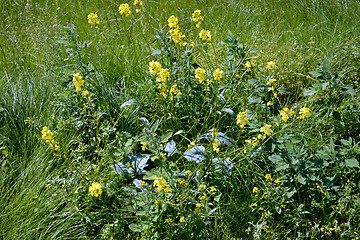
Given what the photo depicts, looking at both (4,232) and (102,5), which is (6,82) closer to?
(4,232)

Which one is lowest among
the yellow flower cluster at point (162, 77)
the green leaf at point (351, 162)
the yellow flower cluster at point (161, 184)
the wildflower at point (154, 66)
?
the green leaf at point (351, 162)

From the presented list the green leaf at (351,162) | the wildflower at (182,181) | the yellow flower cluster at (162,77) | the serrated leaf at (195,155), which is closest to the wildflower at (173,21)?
the yellow flower cluster at (162,77)

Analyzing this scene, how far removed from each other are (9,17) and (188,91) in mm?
2924

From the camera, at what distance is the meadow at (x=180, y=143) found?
67.4 inches

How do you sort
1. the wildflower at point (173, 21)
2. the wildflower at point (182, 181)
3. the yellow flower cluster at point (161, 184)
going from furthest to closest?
the wildflower at point (173, 21) → the wildflower at point (182, 181) → the yellow flower cluster at point (161, 184)

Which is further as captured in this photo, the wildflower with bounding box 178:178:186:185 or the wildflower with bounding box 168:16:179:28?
the wildflower with bounding box 168:16:179:28

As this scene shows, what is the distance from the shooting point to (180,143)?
2123 millimetres

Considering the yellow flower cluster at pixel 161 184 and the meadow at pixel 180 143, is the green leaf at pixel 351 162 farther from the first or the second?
the yellow flower cluster at pixel 161 184

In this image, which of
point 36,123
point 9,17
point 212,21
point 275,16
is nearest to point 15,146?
point 36,123

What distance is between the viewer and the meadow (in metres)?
1.71

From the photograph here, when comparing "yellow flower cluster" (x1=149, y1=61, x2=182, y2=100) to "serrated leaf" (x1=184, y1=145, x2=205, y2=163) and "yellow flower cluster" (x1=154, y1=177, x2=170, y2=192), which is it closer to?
"serrated leaf" (x1=184, y1=145, x2=205, y2=163)

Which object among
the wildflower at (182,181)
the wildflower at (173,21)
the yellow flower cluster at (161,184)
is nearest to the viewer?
the yellow flower cluster at (161,184)

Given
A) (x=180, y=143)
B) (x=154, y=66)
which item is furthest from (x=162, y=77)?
(x=180, y=143)

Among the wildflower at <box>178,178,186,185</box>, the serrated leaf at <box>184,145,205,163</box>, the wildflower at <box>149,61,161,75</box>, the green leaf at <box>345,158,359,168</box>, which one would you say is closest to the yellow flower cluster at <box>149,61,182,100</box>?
the wildflower at <box>149,61,161,75</box>
